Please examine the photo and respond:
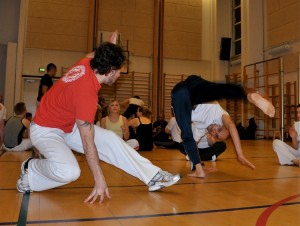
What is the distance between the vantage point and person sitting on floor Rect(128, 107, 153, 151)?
5.31 m

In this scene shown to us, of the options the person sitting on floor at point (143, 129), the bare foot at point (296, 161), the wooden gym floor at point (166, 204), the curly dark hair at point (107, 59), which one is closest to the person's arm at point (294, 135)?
the bare foot at point (296, 161)

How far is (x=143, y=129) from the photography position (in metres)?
5.33

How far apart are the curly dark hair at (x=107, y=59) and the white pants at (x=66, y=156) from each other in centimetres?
48

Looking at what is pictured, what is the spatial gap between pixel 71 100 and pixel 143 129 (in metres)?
3.49

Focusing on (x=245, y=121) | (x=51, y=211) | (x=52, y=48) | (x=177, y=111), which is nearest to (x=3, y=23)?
(x=52, y=48)

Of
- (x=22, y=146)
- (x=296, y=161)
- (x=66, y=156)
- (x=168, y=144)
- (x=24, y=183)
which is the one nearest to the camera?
(x=66, y=156)

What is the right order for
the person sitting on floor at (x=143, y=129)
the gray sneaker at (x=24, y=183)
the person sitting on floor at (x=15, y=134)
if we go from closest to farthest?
the gray sneaker at (x=24, y=183)
the person sitting on floor at (x=15, y=134)
the person sitting on floor at (x=143, y=129)

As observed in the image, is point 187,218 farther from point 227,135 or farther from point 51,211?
point 227,135

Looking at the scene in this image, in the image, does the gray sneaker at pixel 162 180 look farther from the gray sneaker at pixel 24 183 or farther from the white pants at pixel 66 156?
the gray sneaker at pixel 24 183

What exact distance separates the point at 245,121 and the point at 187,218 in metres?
8.83

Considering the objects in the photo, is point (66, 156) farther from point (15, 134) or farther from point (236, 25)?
point (236, 25)

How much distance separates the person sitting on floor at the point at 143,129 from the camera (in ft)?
17.4

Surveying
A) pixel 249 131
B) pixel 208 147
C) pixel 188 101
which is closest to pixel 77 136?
pixel 188 101

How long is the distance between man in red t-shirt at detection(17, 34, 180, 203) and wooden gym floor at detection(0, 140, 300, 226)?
0.37 ft
